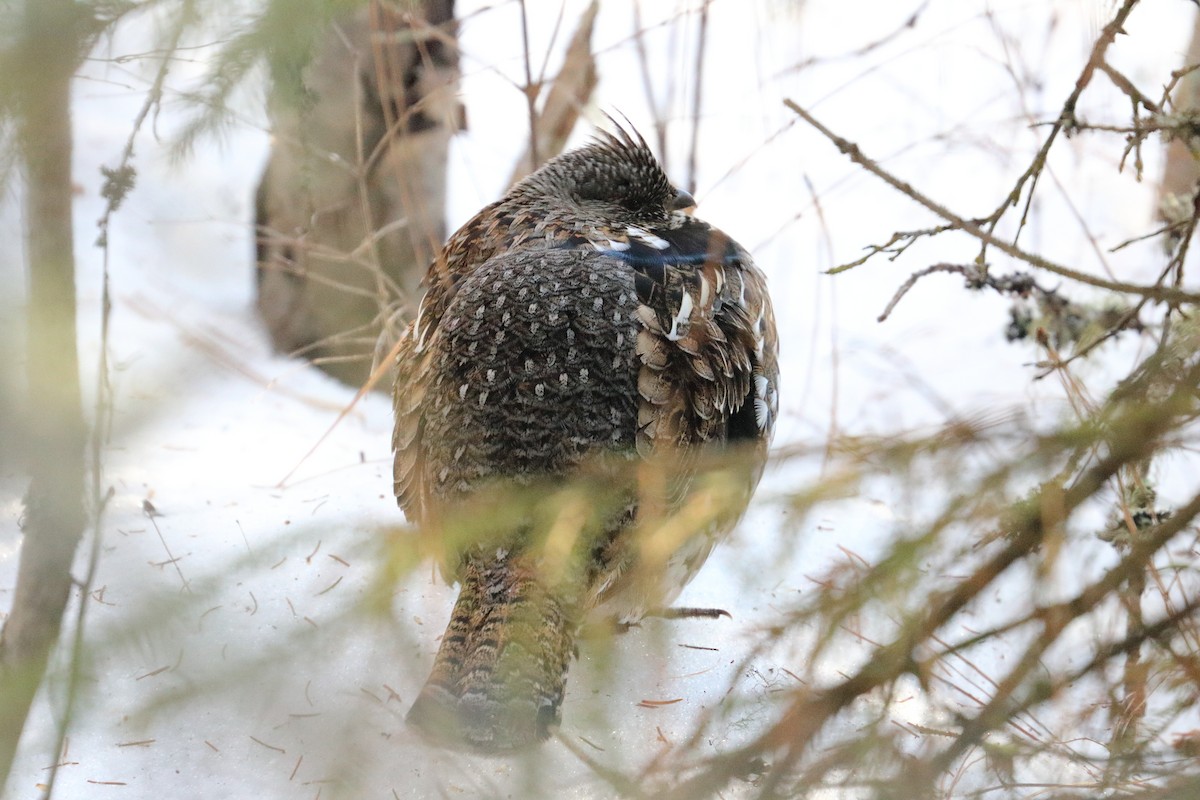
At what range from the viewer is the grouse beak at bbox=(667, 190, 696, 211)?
3479mm

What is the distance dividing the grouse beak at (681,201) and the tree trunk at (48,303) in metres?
2.24

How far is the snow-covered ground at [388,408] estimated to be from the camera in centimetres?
108

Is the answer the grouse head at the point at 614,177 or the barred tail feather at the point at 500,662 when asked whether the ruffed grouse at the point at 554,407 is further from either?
the grouse head at the point at 614,177

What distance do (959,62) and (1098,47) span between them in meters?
4.71

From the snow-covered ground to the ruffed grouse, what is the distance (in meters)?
0.18

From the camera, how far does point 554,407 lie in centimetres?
241

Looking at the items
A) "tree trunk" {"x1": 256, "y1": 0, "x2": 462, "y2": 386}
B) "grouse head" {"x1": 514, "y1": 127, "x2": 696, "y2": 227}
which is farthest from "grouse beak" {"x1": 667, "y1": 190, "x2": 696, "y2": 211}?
"tree trunk" {"x1": 256, "y1": 0, "x2": 462, "y2": 386}

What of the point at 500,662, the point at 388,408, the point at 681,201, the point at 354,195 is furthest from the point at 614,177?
the point at 388,408

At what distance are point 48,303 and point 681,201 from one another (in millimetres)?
2593

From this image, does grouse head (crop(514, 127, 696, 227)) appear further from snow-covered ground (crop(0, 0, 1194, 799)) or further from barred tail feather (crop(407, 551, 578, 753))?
barred tail feather (crop(407, 551, 578, 753))

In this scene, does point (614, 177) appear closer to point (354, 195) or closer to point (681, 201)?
point (681, 201)

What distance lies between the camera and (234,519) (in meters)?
3.36

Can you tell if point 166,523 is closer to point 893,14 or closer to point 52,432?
point 52,432

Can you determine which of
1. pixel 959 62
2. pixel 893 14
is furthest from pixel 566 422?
pixel 893 14
